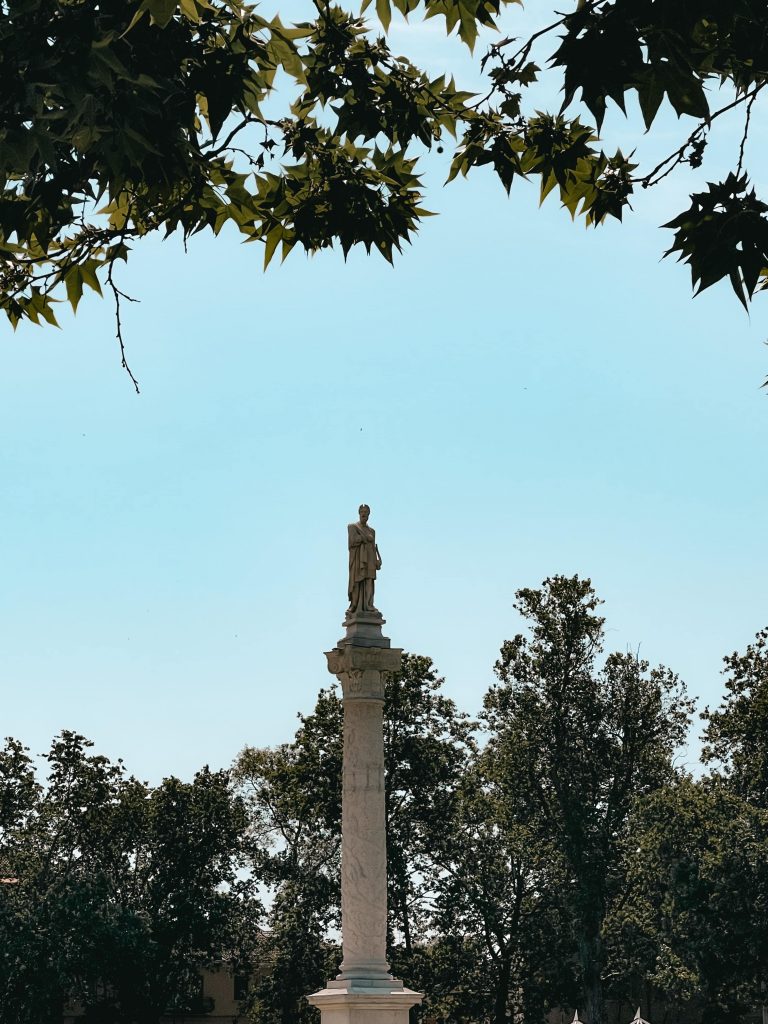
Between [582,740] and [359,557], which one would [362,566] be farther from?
[582,740]

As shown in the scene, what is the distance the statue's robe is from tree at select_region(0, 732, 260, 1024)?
2998 centimetres

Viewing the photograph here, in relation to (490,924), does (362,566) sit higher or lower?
higher

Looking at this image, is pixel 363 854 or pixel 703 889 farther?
pixel 703 889

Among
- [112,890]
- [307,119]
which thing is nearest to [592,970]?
[112,890]

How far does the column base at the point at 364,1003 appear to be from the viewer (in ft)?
82.5

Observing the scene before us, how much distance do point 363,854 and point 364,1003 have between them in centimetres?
266

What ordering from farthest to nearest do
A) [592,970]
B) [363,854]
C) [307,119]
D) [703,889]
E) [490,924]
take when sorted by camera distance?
[490,924] → [592,970] → [703,889] → [363,854] → [307,119]

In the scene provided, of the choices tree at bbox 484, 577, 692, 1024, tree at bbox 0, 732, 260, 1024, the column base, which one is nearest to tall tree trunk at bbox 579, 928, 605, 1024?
tree at bbox 484, 577, 692, 1024

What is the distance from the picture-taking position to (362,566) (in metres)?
29.9

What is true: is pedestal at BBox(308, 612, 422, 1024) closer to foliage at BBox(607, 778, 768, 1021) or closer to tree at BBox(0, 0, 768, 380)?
tree at BBox(0, 0, 768, 380)

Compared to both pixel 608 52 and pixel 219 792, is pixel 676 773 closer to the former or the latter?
pixel 219 792

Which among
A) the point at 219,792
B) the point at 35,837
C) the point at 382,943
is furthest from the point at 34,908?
the point at 382,943

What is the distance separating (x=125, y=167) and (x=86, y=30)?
1.87 feet

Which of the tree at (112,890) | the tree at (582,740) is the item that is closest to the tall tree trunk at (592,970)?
the tree at (582,740)
